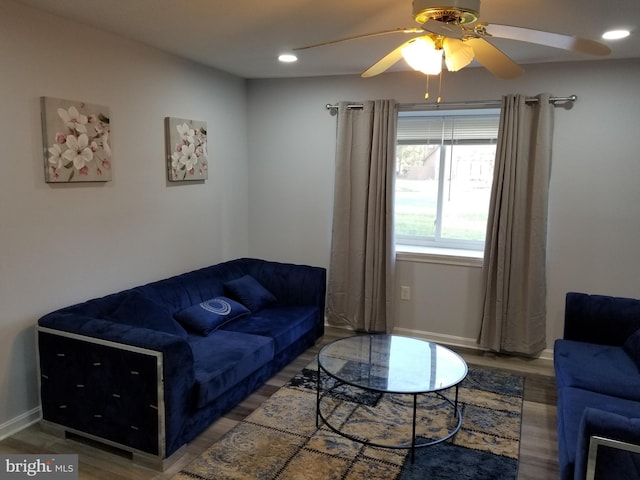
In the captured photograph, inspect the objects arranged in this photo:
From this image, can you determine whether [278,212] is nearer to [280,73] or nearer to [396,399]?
[280,73]

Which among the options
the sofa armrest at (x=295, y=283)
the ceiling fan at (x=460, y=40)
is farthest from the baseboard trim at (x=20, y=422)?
the ceiling fan at (x=460, y=40)

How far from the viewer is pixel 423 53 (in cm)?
224

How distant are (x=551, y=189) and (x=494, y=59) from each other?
1.95 meters

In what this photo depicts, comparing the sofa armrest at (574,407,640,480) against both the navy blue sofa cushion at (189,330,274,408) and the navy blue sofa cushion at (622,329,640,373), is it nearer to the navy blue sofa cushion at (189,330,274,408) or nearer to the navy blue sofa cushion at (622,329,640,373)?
the navy blue sofa cushion at (622,329,640,373)

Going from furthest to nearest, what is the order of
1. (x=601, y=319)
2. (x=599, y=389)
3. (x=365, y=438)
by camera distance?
(x=601, y=319)
(x=365, y=438)
(x=599, y=389)

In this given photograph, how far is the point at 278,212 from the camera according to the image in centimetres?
482

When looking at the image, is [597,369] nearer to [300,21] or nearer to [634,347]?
[634,347]

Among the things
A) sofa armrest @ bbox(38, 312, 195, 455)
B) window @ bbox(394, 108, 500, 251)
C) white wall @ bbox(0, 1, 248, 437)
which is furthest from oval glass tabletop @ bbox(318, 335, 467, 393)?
white wall @ bbox(0, 1, 248, 437)

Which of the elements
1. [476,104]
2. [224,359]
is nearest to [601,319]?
[476,104]

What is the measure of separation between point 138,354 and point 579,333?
2.87 meters

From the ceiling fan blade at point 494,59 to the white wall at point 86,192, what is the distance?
7.55 feet

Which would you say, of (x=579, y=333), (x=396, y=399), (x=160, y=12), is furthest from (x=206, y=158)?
(x=579, y=333)

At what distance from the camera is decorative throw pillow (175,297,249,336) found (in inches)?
133

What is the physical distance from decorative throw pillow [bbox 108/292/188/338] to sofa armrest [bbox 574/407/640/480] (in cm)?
227
